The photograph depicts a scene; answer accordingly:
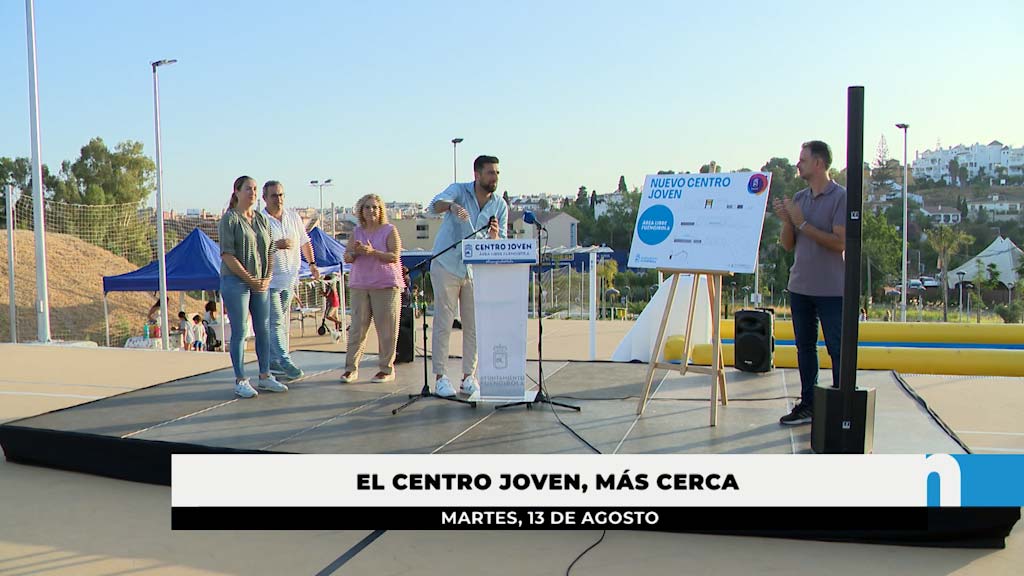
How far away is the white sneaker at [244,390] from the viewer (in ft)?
18.5

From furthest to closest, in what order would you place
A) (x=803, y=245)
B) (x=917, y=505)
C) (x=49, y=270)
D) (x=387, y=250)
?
(x=49, y=270), (x=387, y=250), (x=803, y=245), (x=917, y=505)


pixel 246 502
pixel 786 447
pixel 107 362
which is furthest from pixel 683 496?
pixel 107 362

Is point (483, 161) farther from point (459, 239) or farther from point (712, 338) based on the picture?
point (712, 338)

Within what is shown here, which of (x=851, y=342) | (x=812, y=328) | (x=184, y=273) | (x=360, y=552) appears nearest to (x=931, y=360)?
(x=812, y=328)

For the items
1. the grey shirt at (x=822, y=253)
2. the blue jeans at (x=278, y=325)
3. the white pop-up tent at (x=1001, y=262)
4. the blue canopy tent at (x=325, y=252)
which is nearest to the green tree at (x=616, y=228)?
the white pop-up tent at (x=1001, y=262)

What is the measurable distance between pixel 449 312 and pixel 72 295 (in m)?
24.3

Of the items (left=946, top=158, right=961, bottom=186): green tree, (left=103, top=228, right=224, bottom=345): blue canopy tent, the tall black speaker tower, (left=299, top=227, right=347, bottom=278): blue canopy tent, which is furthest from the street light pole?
(left=946, top=158, right=961, bottom=186): green tree

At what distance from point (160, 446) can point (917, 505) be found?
3.81 m

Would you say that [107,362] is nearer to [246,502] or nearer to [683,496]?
[246,502]

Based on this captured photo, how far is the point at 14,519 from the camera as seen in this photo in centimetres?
399

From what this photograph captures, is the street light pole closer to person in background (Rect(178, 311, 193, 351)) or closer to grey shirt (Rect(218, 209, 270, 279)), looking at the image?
person in background (Rect(178, 311, 193, 351))

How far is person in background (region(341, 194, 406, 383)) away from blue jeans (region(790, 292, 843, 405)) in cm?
283

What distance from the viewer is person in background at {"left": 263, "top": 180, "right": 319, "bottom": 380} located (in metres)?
6.13
